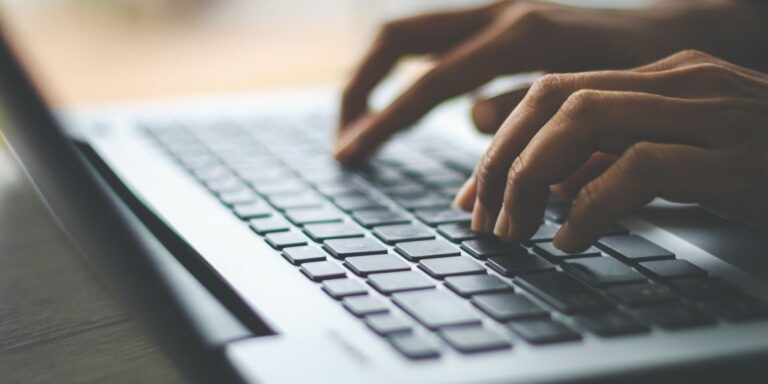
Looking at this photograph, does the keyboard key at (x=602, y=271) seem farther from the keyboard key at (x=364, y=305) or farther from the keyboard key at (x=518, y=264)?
the keyboard key at (x=364, y=305)

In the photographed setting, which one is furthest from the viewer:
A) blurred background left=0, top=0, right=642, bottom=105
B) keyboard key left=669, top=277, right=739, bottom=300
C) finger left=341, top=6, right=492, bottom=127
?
blurred background left=0, top=0, right=642, bottom=105

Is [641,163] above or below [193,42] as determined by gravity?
above

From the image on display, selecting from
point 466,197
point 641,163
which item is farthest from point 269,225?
point 641,163

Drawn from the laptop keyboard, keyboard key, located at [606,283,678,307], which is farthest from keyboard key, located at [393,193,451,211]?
keyboard key, located at [606,283,678,307]

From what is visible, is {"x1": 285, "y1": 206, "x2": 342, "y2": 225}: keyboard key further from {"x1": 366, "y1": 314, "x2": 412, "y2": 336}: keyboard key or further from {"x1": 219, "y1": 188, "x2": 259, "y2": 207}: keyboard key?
{"x1": 366, "y1": 314, "x2": 412, "y2": 336}: keyboard key

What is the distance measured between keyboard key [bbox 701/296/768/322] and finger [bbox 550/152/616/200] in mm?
140

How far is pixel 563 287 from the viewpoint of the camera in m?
0.47

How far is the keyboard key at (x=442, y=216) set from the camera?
0.61m

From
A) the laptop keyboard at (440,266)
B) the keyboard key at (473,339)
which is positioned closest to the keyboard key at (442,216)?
the laptop keyboard at (440,266)

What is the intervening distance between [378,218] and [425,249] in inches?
3.3

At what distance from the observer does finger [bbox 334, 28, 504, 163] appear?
2.58 feet

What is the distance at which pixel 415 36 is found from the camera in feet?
3.00

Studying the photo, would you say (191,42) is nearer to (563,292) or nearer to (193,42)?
(193,42)

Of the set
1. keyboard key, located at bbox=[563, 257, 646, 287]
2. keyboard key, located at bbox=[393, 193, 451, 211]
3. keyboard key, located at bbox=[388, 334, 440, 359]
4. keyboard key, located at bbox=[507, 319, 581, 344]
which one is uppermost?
keyboard key, located at bbox=[563, 257, 646, 287]
